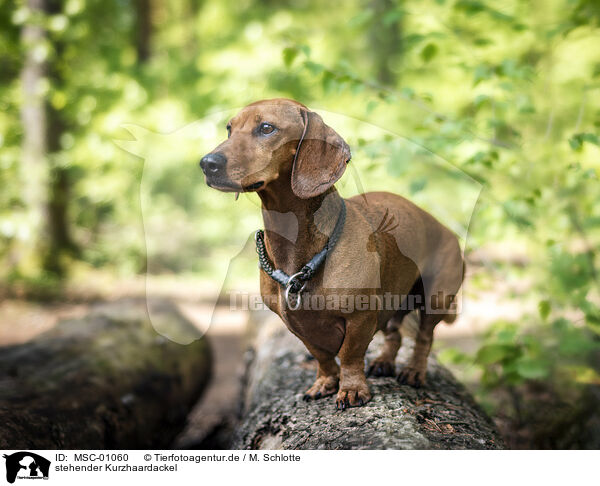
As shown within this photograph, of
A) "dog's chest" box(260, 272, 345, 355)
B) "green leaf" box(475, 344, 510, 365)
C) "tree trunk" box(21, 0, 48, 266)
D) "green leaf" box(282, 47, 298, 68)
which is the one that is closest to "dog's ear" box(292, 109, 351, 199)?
"dog's chest" box(260, 272, 345, 355)

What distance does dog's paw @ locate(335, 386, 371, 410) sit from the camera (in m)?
2.04

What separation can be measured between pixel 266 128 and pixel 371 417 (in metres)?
1.24

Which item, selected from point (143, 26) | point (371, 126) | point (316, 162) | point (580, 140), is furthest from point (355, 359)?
point (143, 26)

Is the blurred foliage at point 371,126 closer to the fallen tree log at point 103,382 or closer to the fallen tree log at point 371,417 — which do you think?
the fallen tree log at point 103,382

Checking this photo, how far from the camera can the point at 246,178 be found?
1673 mm

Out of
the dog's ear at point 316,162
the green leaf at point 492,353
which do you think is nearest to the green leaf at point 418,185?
the dog's ear at point 316,162

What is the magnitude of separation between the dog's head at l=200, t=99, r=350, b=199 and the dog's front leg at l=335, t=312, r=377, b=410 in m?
0.60

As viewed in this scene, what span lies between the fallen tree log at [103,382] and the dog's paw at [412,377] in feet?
4.49

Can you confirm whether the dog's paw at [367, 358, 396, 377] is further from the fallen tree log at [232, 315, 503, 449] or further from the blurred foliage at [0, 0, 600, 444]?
the blurred foliage at [0, 0, 600, 444]

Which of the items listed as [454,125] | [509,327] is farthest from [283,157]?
[509,327]

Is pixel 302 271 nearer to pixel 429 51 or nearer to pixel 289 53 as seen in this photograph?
pixel 289 53
